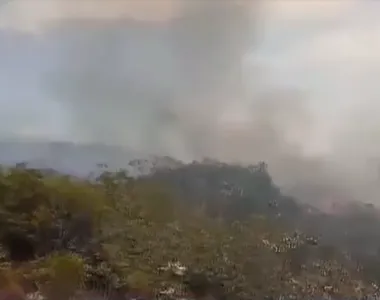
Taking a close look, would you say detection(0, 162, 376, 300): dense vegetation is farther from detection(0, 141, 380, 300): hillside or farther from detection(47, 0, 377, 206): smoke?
detection(47, 0, 377, 206): smoke

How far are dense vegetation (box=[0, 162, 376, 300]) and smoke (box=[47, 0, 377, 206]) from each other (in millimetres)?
117

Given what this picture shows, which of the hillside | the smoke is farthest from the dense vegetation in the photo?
the smoke

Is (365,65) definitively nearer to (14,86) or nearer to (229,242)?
(229,242)

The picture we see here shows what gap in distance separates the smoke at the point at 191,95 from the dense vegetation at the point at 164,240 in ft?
0.38

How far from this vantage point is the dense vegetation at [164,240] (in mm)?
1798

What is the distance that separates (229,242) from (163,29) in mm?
866

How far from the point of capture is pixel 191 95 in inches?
85.0

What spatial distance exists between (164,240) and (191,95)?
57 cm

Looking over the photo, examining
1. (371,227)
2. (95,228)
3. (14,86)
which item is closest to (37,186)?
(95,228)

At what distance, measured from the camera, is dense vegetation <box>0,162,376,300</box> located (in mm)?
1798

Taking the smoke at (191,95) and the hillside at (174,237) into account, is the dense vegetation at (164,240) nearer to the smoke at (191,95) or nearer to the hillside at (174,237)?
the hillside at (174,237)

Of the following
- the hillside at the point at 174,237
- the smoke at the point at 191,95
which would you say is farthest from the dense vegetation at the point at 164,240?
the smoke at the point at 191,95

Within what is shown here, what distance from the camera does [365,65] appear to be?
2.17 meters

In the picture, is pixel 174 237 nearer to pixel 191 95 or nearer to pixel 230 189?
pixel 230 189
